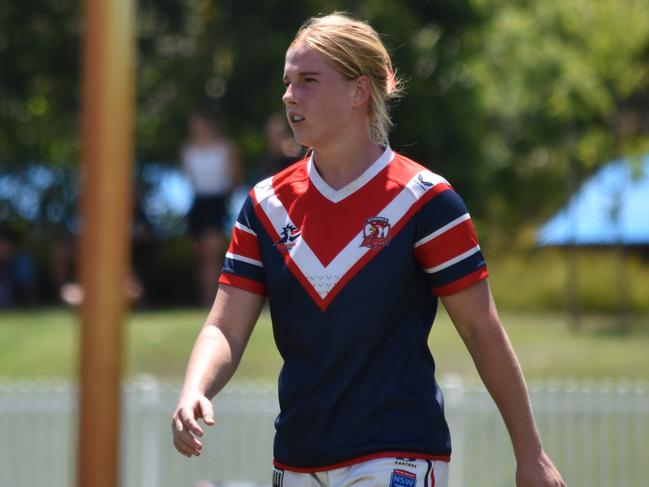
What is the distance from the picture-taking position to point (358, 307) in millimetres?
3375

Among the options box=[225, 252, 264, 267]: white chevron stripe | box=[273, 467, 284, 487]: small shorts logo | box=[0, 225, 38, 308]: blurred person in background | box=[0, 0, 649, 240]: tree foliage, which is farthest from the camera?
box=[0, 0, 649, 240]: tree foliage

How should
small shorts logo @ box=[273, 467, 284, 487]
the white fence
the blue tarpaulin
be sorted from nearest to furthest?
small shorts logo @ box=[273, 467, 284, 487], the white fence, the blue tarpaulin

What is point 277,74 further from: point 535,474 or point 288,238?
point 535,474

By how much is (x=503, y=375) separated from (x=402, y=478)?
366mm

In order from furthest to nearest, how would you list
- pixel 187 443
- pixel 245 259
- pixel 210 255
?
pixel 210 255, pixel 245 259, pixel 187 443

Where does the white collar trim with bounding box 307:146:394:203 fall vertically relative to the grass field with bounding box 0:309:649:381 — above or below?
below

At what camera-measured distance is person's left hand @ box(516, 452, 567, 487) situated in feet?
11.0

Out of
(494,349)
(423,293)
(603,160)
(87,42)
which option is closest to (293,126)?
(423,293)

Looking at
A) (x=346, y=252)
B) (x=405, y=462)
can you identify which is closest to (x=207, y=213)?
(x=346, y=252)

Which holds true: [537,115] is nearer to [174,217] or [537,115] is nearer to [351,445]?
[174,217]

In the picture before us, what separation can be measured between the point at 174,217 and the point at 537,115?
7.06 metres

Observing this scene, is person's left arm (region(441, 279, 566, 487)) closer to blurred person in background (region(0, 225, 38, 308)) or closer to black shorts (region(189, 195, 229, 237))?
black shorts (region(189, 195, 229, 237))

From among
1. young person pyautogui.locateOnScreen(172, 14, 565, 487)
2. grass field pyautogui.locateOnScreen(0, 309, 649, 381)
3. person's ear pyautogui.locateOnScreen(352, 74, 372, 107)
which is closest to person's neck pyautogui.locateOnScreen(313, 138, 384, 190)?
young person pyautogui.locateOnScreen(172, 14, 565, 487)

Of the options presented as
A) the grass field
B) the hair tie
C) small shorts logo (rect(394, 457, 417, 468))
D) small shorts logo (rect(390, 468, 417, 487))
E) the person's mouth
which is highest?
the grass field
